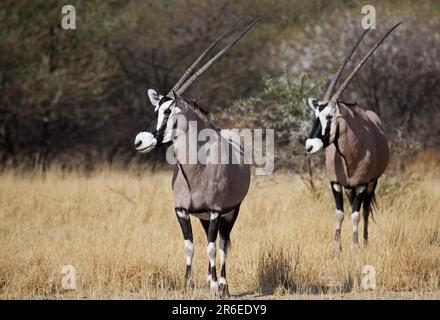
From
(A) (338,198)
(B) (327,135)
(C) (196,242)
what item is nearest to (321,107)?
(B) (327,135)

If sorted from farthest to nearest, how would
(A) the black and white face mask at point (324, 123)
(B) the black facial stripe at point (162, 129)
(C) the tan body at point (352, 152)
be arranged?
(C) the tan body at point (352, 152)
(A) the black and white face mask at point (324, 123)
(B) the black facial stripe at point (162, 129)

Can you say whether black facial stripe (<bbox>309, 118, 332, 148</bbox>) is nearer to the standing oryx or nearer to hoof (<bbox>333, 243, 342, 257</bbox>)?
the standing oryx

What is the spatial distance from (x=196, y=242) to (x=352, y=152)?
6.44ft

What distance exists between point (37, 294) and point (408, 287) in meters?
3.11

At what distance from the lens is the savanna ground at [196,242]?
693cm

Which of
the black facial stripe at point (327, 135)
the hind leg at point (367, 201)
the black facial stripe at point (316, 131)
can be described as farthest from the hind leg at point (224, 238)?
the hind leg at point (367, 201)

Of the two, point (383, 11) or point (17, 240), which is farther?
point (383, 11)

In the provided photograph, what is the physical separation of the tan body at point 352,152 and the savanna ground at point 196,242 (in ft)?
2.18

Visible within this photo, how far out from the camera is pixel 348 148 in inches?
350

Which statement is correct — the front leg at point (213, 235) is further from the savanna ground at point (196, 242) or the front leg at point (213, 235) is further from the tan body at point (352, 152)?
the tan body at point (352, 152)

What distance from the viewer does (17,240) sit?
935 cm

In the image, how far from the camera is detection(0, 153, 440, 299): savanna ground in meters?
6.93

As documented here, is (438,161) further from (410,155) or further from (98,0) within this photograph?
(98,0)

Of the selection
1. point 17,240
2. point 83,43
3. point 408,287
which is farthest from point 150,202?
point 83,43
